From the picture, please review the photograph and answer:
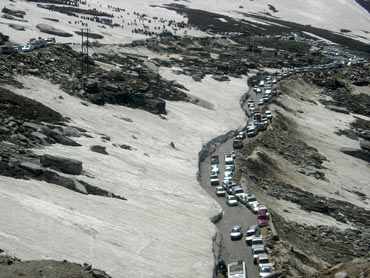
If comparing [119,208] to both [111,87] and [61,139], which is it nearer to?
[61,139]

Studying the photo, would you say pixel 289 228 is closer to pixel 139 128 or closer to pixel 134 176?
pixel 134 176

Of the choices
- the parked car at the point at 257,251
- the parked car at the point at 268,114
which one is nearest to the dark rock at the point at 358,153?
the parked car at the point at 268,114

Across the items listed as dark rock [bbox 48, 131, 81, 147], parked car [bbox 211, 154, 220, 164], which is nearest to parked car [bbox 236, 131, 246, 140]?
parked car [bbox 211, 154, 220, 164]

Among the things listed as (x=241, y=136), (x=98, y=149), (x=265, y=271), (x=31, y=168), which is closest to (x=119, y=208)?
(x=31, y=168)

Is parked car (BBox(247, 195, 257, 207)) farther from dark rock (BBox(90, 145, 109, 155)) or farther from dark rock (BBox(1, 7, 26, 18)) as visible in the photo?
dark rock (BBox(1, 7, 26, 18))

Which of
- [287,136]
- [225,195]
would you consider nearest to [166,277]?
[225,195]
